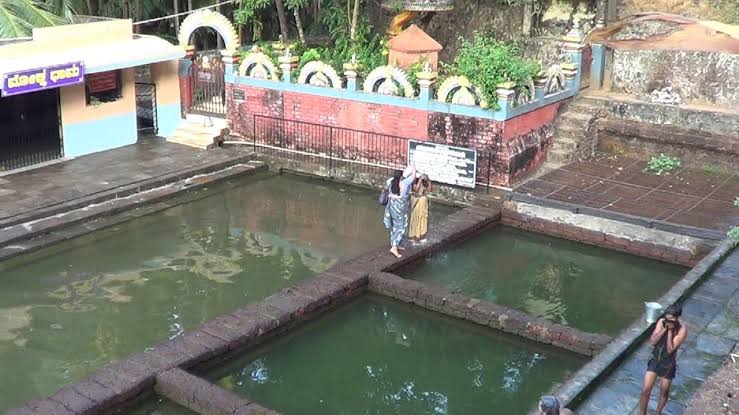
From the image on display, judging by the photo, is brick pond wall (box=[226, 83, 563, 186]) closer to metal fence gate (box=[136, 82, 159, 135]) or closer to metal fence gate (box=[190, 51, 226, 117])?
metal fence gate (box=[190, 51, 226, 117])

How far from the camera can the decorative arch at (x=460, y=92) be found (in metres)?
14.4

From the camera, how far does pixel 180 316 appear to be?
10180 millimetres

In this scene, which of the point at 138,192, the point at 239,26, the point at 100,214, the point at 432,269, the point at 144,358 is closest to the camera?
the point at 144,358

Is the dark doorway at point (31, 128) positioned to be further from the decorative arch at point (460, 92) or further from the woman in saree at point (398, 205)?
the woman in saree at point (398, 205)

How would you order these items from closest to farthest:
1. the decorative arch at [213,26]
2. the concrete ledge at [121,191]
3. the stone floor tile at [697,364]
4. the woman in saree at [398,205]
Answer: the stone floor tile at [697,364] < the woman in saree at [398,205] < the concrete ledge at [121,191] < the decorative arch at [213,26]

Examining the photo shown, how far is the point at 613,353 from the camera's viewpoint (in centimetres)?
843

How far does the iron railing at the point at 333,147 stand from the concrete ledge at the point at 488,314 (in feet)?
14.4

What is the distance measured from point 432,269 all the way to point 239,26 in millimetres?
11268

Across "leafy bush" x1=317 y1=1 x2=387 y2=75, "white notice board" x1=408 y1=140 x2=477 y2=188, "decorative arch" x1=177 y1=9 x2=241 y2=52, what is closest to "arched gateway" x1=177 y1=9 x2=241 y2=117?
"decorative arch" x1=177 y1=9 x2=241 y2=52

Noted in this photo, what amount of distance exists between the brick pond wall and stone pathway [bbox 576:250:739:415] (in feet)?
15.8

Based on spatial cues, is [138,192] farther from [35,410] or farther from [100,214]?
[35,410]

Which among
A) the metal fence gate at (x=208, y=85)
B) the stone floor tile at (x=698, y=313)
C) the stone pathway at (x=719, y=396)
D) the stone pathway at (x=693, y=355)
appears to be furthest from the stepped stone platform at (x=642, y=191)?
the metal fence gate at (x=208, y=85)

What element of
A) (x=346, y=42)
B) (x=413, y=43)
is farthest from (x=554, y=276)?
(x=346, y=42)

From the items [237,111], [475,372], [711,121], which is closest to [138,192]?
[237,111]
